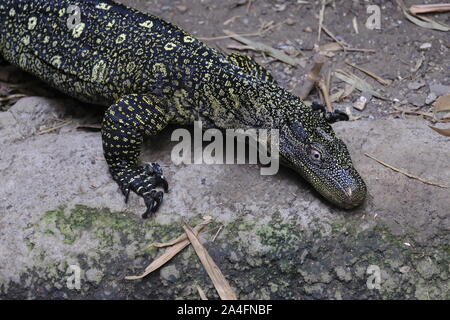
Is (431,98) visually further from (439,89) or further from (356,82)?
(356,82)

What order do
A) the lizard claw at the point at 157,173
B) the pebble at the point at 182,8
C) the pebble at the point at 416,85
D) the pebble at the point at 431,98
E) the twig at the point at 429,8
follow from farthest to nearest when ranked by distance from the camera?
the pebble at the point at 182,8
the twig at the point at 429,8
the pebble at the point at 416,85
the pebble at the point at 431,98
the lizard claw at the point at 157,173

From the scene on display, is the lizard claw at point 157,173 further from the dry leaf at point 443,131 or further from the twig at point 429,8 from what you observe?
the twig at point 429,8

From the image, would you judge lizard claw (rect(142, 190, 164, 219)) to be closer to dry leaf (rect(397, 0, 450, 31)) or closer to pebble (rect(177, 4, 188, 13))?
pebble (rect(177, 4, 188, 13))

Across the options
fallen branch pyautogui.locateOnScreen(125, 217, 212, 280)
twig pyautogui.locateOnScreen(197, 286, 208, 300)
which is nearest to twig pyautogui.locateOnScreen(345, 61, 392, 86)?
fallen branch pyautogui.locateOnScreen(125, 217, 212, 280)

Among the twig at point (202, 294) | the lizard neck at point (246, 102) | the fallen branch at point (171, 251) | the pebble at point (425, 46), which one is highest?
the lizard neck at point (246, 102)

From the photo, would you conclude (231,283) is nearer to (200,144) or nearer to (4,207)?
(200,144)

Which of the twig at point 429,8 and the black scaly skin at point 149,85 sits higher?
the black scaly skin at point 149,85

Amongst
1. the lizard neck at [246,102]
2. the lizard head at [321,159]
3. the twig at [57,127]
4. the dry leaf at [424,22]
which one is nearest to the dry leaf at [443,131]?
the lizard head at [321,159]

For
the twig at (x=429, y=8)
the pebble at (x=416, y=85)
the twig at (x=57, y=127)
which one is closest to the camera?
the twig at (x=57, y=127)

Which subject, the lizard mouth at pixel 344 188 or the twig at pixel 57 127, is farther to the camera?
the twig at pixel 57 127
